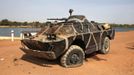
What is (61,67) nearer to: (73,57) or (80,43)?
(73,57)

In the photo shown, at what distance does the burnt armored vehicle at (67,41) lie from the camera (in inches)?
360

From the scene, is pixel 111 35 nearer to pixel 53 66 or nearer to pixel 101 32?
pixel 101 32

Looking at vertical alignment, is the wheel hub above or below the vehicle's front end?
below

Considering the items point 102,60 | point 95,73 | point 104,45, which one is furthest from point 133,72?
point 104,45

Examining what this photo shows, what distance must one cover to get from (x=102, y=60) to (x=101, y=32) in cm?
169

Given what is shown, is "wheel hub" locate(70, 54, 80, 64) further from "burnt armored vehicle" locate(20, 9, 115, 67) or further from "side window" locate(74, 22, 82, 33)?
"side window" locate(74, 22, 82, 33)

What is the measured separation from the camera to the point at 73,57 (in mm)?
9703

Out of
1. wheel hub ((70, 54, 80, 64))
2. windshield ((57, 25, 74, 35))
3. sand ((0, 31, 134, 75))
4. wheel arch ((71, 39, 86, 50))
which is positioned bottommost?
sand ((0, 31, 134, 75))

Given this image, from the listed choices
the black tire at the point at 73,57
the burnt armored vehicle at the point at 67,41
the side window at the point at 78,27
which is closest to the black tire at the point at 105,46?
the burnt armored vehicle at the point at 67,41

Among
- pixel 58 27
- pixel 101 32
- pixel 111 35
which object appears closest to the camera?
pixel 58 27

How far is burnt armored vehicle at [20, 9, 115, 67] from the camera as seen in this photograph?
360 inches

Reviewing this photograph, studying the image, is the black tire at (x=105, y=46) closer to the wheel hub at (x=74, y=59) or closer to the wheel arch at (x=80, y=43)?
the wheel arch at (x=80, y=43)

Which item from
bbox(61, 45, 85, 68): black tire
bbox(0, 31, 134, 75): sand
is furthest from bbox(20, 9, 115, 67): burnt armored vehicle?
bbox(0, 31, 134, 75): sand

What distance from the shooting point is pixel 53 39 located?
30.2 feet
